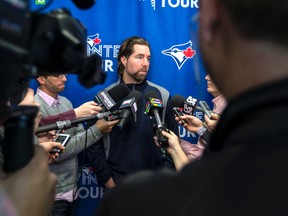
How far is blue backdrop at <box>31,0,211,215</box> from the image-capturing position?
3.20 meters

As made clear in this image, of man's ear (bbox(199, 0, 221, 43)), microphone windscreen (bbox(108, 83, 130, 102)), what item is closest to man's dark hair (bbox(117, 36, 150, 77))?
microphone windscreen (bbox(108, 83, 130, 102))

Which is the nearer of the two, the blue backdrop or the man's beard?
the man's beard

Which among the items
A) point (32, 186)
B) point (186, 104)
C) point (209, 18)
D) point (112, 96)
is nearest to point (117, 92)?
point (112, 96)

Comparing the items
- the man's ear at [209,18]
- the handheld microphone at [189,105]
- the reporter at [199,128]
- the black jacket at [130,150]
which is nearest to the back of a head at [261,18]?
the man's ear at [209,18]

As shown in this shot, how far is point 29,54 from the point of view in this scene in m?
0.73

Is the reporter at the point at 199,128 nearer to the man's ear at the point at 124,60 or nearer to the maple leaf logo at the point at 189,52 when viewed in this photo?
the maple leaf logo at the point at 189,52

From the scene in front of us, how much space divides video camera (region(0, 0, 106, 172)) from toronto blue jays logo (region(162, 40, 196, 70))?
7.81 feet

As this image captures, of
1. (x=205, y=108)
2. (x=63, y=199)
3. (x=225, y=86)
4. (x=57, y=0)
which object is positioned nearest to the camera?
(x=225, y=86)

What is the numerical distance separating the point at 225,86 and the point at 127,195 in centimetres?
20

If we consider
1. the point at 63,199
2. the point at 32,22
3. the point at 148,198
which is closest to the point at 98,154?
the point at 63,199

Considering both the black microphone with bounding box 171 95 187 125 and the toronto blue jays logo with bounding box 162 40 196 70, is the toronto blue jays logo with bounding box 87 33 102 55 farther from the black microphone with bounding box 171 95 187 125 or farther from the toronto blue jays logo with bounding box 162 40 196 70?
the black microphone with bounding box 171 95 187 125

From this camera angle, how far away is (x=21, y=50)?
67 centimetres

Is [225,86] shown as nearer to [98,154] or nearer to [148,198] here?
[148,198]

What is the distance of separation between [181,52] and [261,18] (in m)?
2.70
